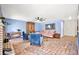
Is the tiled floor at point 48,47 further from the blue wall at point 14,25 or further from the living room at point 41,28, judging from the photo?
the blue wall at point 14,25

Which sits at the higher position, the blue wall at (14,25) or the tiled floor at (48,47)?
the blue wall at (14,25)

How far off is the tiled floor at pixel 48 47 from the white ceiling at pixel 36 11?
1.12 ft

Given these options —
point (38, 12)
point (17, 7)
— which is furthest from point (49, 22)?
point (17, 7)

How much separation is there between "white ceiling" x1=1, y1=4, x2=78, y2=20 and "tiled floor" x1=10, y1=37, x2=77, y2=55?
0.34m

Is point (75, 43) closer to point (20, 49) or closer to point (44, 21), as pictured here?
point (44, 21)

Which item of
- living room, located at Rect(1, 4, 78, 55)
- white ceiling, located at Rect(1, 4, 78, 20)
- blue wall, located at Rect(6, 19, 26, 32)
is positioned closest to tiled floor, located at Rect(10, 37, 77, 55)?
living room, located at Rect(1, 4, 78, 55)

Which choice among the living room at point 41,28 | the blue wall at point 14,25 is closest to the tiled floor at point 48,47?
the living room at point 41,28

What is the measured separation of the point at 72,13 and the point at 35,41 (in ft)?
2.17

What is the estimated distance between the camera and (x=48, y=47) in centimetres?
212

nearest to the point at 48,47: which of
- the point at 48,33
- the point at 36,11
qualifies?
the point at 48,33

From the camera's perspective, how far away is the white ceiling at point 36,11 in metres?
2.09

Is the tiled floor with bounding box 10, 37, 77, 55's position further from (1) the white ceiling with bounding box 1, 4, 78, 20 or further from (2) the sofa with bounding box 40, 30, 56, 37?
(1) the white ceiling with bounding box 1, 4, 78, 20

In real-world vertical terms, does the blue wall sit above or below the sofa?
above

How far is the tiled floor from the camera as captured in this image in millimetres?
2102
